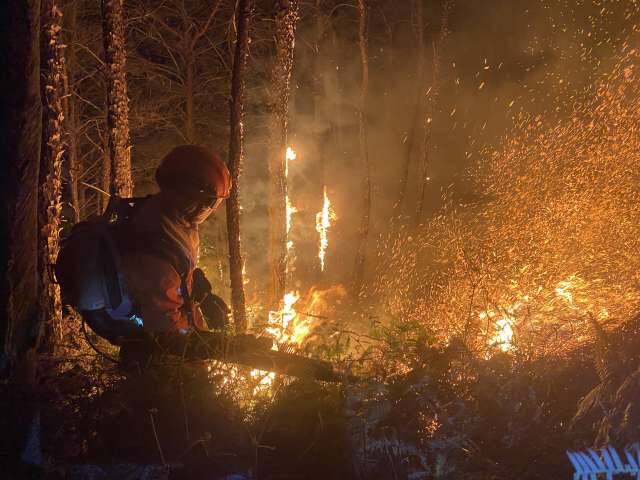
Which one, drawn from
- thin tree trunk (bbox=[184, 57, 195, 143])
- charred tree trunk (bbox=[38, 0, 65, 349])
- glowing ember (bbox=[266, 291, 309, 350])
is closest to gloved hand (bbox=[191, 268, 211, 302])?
glowing ember (bbox=[266, 291, 309, 350])

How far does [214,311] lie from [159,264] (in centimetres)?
76

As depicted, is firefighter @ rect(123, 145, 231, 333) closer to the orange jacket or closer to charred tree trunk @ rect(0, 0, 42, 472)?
the orange jacket

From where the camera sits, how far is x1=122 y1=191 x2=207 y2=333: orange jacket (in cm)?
385

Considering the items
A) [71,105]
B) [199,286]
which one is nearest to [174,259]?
[199,286]

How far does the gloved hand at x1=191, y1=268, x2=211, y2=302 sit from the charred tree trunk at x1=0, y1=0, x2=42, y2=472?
4.46ft

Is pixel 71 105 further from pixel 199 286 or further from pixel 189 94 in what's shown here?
Answer: pixel 199 286

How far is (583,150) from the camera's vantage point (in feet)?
28.7

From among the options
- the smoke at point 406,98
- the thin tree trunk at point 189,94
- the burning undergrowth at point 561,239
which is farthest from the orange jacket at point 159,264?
the smoke at point 406,98

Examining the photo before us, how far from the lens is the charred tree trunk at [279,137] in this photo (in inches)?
397

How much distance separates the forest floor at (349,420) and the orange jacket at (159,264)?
364 mm

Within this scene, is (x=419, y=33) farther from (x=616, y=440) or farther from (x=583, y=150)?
(x=616, y=440)

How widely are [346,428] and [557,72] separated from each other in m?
22.7

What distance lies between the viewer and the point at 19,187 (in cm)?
462

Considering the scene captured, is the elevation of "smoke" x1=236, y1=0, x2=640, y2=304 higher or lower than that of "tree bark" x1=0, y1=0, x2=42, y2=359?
higher
